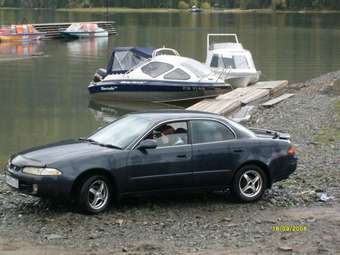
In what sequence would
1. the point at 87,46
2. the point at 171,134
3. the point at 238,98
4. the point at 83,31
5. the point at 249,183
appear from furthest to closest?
the point at 83,31 < the point at 87,46 < the point at 238,98 < the point at 249,183 < the point at 171,134

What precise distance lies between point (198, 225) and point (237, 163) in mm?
1513

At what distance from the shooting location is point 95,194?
998cm

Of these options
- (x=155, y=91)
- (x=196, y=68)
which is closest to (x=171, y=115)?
(x=155, y=91)

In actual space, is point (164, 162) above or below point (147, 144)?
below

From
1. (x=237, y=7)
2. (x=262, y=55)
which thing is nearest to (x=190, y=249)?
(x=262, y=55)

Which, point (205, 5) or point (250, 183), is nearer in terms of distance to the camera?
point (250, 183)

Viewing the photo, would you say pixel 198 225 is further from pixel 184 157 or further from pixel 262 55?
pixel 262 55

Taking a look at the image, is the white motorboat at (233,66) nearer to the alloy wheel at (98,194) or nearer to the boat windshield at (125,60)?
the boat windshield at (125,60)

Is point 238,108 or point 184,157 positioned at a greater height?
point 184,157

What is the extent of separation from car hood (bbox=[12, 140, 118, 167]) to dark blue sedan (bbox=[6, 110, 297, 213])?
0.04 ft

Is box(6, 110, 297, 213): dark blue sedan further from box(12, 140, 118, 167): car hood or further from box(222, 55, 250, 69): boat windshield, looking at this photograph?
box(222, 55, 250, 69): boat windshield

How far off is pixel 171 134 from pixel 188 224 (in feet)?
5.00

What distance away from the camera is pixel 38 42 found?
69625 millimetres

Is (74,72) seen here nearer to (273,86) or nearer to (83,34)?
(273,86)
